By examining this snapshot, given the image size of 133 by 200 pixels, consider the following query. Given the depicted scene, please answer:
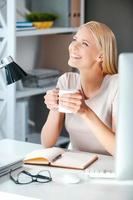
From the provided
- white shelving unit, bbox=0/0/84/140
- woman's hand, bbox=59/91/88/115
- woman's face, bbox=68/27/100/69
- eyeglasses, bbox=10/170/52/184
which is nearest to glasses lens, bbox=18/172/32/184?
eyeglasses, bbox=10/170/52/184

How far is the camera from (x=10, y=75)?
176 cm

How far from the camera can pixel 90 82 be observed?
2164mm

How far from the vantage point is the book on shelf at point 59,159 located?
179cm

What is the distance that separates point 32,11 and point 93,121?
2010 millimetres

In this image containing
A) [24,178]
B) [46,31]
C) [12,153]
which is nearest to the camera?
[24,178]

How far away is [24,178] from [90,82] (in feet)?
2.18

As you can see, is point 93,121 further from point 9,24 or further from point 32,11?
point 32,11

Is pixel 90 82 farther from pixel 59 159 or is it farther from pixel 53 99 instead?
pixel 59 159

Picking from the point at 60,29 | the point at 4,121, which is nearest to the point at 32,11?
the point at 60,29

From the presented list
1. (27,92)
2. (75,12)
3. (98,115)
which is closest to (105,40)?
(98,115)

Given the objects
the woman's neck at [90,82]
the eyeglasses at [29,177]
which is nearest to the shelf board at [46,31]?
the woman's neck at [90,82]

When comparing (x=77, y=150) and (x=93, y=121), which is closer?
(x=93, y=121)

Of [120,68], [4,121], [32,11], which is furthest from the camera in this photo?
[32,11]

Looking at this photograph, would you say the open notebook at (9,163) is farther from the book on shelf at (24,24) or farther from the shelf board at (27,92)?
the book on shelf at (24,24)
